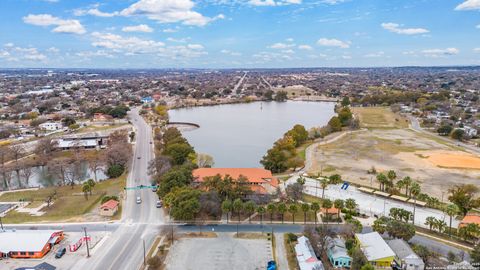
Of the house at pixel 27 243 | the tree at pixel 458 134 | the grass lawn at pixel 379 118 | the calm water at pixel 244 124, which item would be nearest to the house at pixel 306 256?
the house at pixel 27 243

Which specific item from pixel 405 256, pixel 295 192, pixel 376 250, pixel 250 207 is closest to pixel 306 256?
pixel 376 250

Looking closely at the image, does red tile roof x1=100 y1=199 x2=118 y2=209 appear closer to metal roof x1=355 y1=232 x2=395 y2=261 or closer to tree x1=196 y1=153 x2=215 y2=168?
tree x1=196 y1=153 x2=215 y2=168

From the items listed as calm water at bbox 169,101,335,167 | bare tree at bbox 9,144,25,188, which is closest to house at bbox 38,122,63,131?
bare tree at bbox 9,144,25,188

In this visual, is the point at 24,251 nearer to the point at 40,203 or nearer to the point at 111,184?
the point at 40,203

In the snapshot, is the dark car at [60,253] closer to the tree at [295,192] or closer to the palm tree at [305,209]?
the palm tree at [305,209]

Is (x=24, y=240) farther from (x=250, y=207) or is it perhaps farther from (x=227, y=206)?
(x=250, y=207)

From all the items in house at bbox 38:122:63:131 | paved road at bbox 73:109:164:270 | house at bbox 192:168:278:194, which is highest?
house at bbox 38:122:63:131
